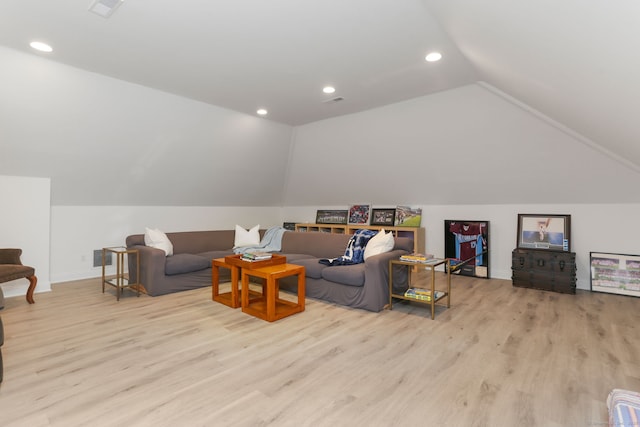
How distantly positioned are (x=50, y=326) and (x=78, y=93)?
8.34ft

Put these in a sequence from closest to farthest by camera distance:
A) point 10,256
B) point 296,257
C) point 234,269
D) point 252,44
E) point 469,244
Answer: point 252,44
point 234,269
point 10,256
point 296,257
point 469,244

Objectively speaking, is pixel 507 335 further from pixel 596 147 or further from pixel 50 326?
pixel 50 326

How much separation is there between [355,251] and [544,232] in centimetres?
303

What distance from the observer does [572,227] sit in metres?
4.79

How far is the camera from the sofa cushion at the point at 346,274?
12.0 feet

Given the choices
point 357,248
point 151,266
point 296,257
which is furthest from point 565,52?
point 151,266

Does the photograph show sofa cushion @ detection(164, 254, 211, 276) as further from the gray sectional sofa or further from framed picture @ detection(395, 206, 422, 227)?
framed picture @ detection(395, 206, 422, 227)

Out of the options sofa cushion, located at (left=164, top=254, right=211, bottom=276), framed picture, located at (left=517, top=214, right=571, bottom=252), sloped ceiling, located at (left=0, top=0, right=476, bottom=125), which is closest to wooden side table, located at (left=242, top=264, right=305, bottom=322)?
sofa cushion, located at (left=164, top=254, right=211, bottom=276)

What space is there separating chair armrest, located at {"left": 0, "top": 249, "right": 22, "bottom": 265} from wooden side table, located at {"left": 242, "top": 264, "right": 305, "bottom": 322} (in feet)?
9.37

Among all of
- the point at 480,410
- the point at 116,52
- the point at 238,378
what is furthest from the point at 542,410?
the point at 116,52

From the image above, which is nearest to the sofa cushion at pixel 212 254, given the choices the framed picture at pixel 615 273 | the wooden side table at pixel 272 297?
the wooden side table at pixel 272 297

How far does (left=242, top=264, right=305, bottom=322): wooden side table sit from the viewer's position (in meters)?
3.31

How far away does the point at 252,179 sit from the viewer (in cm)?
650

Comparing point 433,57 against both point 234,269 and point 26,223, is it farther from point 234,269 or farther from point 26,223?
point 26,223
